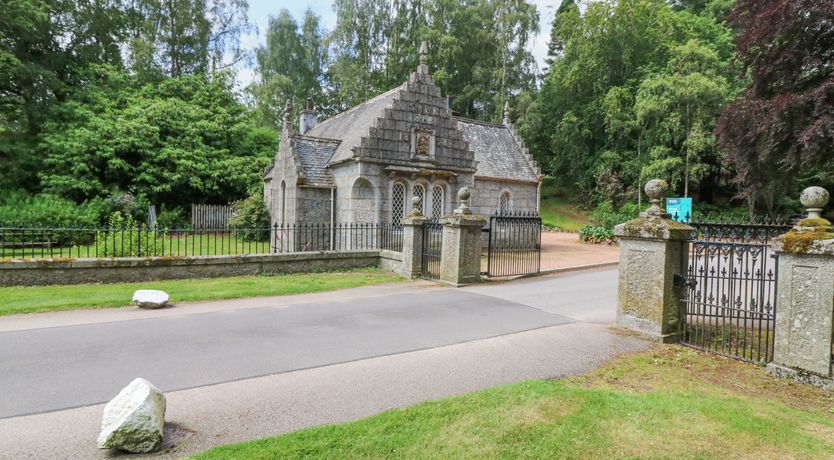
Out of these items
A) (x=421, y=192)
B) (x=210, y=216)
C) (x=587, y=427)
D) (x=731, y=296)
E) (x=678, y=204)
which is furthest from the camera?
(x=210, y=216)

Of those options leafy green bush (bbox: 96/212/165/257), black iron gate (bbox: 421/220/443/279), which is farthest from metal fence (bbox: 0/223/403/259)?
black iron gate (bbox: 421/220/443/279)

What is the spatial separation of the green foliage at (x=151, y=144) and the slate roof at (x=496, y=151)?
1480 cm

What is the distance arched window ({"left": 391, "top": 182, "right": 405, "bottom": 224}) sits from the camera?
17.8m

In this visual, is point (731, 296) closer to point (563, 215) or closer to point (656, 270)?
point (656, 270)

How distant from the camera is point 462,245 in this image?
11734 mm

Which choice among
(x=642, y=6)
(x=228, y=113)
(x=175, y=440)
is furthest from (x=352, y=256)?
(x=642, y=6)

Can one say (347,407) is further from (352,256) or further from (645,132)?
(645,132)

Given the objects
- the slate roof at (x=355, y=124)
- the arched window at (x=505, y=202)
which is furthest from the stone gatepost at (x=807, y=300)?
the arched window at (x=505, y=202)

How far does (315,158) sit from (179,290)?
9.92 metres

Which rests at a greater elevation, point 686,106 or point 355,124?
point 686,106

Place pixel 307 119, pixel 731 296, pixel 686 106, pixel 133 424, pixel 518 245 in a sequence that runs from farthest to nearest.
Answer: pixel 686 106 → pixel 307 119 → pixel 518 245 → pixel 731 296 → pixel 133 424

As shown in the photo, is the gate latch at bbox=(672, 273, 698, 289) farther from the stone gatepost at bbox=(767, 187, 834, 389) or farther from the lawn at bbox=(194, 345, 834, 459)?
the lawn at bbox=(194, 345, 834, 459)

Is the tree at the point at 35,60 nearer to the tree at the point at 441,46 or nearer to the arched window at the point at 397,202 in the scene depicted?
the tree at the point at 441,46

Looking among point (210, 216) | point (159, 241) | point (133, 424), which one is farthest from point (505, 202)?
point (133, 424)
